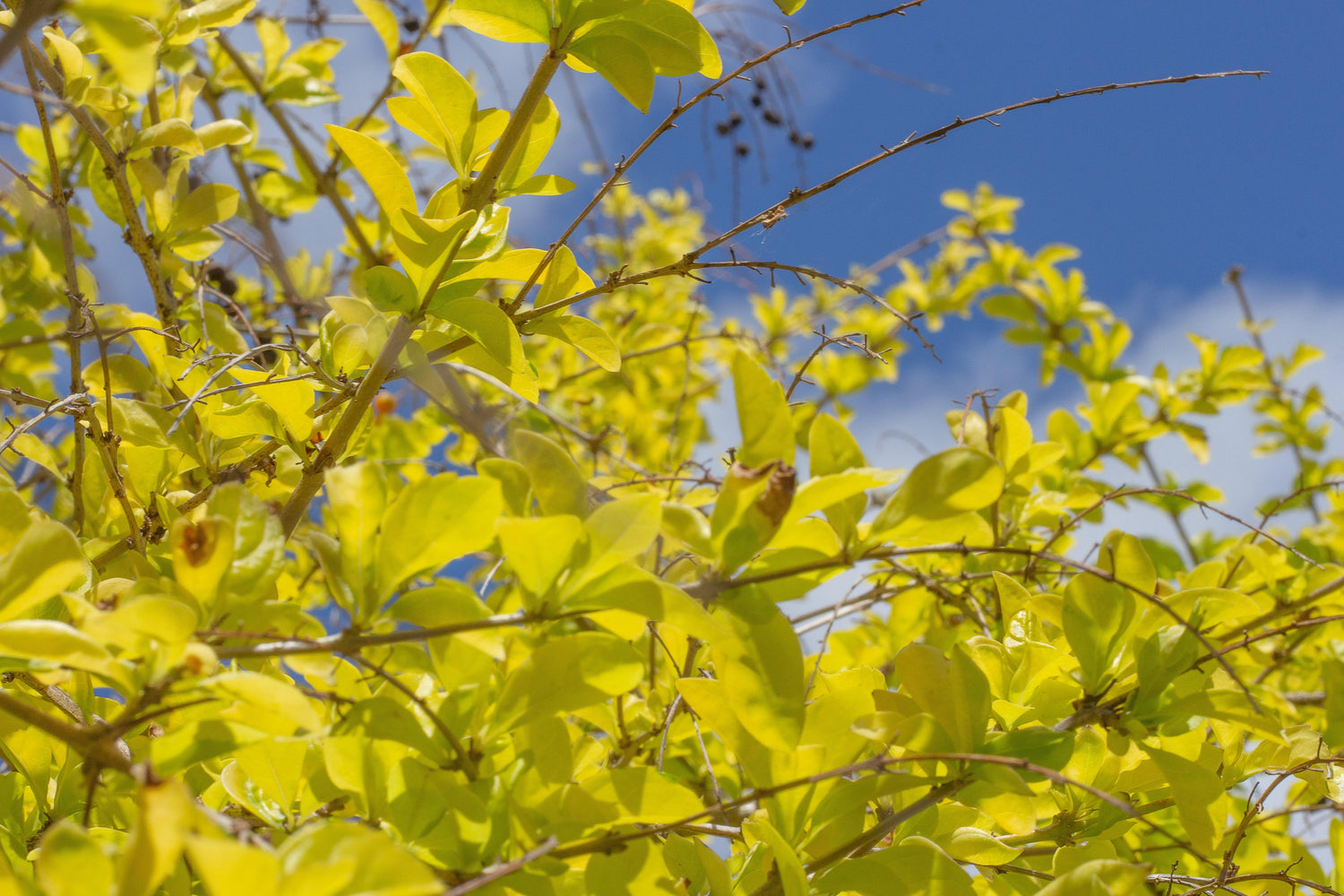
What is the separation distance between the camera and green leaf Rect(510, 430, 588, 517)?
0.74 meters

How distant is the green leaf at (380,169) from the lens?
0.90m

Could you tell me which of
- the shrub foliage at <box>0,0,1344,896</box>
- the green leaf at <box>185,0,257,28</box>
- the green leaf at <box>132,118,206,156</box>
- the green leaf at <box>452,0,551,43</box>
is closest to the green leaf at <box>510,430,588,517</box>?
the shrub foliage at <box>0,0,1344,896</box>

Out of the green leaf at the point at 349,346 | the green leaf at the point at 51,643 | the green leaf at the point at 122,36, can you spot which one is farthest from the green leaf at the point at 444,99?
the green leaf at the point at 51,643

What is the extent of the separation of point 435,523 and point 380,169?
1.49 ft

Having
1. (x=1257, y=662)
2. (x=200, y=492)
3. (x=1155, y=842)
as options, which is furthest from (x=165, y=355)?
(x=1257, y=662)

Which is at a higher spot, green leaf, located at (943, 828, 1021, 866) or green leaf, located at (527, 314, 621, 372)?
green leaf, located at (527, 314, 621, 372)

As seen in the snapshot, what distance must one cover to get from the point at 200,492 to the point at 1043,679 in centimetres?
106

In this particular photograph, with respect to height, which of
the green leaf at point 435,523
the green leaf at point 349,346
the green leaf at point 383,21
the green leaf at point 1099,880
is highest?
the green leaf at point 383,21

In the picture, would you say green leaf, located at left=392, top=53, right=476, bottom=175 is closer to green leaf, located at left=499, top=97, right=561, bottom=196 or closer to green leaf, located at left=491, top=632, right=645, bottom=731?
green leaf, located at left=499, top=97, right=561, bottom=196

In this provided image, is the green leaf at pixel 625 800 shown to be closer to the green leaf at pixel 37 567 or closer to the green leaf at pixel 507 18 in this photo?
the green leaf at pixel 37 567

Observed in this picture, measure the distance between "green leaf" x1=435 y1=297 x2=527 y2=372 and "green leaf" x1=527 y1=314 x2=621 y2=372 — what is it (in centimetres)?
12

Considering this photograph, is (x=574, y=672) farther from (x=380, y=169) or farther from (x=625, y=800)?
(x=380, y=169)

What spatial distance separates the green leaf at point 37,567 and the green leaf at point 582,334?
52 centimetres

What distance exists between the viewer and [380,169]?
3.06 feet
